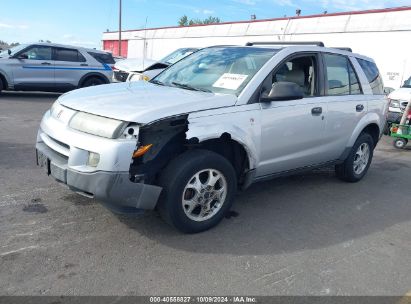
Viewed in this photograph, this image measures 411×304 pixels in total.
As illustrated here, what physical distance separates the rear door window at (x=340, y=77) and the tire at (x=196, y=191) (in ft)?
6.46

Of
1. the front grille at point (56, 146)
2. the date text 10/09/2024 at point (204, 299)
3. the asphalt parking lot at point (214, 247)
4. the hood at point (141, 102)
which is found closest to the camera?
the date text 10/09/2024 at point (204, 299)

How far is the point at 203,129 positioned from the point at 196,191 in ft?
1.87

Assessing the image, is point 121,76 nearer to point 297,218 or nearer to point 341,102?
point 341,102

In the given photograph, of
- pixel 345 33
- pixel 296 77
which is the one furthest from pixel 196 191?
pixel 345 33

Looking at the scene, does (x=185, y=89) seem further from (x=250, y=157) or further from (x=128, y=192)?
(x=128, y=192)

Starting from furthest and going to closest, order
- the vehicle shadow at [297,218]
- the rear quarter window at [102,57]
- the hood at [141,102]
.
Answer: the rear quarter window at [102,57] → the vehicle shadow at [297,218] → the hood at [141,102]

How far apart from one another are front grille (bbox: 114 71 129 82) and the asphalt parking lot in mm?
6064

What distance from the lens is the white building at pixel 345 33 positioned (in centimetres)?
1903

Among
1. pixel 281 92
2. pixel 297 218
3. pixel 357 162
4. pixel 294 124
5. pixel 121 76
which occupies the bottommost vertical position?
pixel 297 218

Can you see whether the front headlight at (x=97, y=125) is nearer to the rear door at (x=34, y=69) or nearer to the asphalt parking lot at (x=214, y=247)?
the asphalt parking lot at (x=214, y=247)

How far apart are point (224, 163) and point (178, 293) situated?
132 centimetres

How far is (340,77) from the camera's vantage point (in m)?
5.20

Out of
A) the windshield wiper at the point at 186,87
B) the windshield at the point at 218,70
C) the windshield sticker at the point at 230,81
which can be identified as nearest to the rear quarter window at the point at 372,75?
the windshield at the point at 218,70

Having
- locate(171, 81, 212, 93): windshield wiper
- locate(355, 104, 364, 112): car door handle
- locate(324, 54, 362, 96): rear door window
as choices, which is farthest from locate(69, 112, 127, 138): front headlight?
locate(355, 104, 364, 112): car door handle
